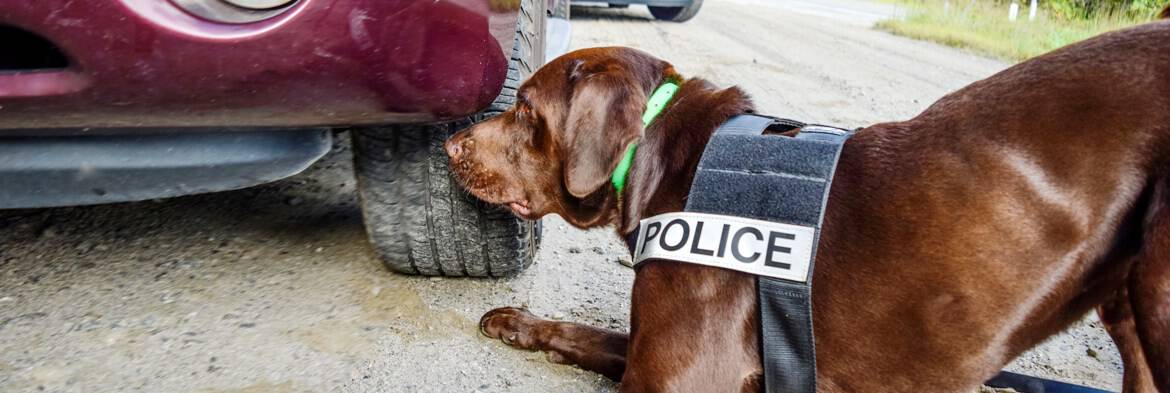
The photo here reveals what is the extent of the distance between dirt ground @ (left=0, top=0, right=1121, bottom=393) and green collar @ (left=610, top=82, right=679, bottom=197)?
0.55 meters

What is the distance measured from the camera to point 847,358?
1.82 m

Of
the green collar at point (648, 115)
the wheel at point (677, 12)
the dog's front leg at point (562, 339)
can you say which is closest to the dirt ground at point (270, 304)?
the dog's front leg at point (562, 339)

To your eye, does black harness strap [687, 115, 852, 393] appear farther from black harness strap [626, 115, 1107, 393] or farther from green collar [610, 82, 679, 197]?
green collar [610, 82, 679, 197]

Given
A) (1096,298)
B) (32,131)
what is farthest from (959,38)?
(32,131)

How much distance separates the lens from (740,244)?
1.76 metres

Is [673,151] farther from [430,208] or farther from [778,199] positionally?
[430,208]

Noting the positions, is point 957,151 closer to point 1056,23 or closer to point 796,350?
point 796,350

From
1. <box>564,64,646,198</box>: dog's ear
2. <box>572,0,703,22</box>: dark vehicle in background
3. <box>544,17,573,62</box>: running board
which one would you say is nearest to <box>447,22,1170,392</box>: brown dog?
<box>564,64,646,198</box>: dog's ear

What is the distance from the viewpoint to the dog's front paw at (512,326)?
2373mm

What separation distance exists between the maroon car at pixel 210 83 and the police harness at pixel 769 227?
1.81 ft

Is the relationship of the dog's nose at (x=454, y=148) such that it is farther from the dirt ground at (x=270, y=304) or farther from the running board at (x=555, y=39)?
the running board at (x=555, y=39)

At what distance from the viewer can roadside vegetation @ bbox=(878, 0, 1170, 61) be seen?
9.48m

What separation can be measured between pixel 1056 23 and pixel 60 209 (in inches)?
442

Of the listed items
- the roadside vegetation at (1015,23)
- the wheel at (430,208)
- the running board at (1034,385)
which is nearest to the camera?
the running board at (1034,385)
